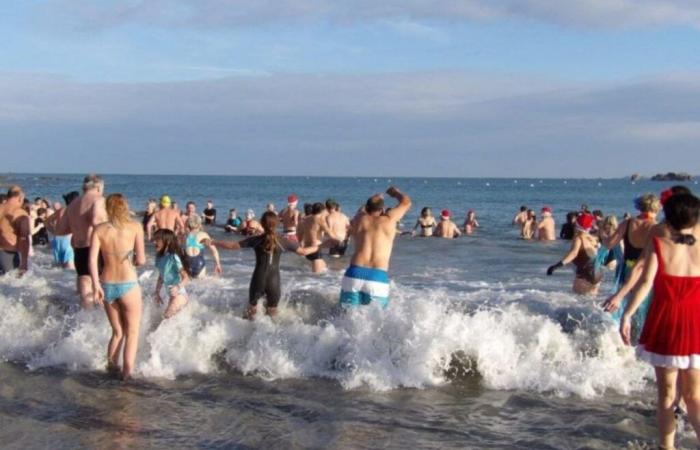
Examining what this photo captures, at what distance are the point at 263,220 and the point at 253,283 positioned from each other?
715mm

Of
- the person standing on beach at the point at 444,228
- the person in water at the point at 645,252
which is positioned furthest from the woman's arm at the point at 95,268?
the person standing on beach at the point at 444,228

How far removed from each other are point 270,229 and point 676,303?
4.21 m

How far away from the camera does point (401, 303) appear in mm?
7586

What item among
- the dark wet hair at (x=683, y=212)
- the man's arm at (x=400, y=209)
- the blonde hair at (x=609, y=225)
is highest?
the dark wet hair at (x=683, y=212)

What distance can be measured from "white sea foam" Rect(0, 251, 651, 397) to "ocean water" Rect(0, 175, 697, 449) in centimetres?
2

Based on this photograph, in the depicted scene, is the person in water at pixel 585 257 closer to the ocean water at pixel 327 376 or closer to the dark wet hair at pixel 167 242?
the ocean water at pixel 327 376

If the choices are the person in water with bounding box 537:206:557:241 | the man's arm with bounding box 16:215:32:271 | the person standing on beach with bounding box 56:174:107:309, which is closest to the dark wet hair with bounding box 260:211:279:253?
the person standing on beach with bounding box 56:174:107:309

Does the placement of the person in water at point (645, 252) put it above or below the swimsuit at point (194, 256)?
above

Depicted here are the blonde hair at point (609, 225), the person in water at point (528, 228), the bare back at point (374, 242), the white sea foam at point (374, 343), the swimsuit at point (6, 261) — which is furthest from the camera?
the person in water at point (528, 228)

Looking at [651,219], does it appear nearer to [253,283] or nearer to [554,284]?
[253,283]

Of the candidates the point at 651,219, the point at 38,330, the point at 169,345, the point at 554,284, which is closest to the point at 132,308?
the point at 169,345

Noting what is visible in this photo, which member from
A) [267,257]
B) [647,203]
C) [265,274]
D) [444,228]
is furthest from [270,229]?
[444,228]

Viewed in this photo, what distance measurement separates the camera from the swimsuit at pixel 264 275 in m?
7.79

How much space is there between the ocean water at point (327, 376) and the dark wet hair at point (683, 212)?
70.1 inches
